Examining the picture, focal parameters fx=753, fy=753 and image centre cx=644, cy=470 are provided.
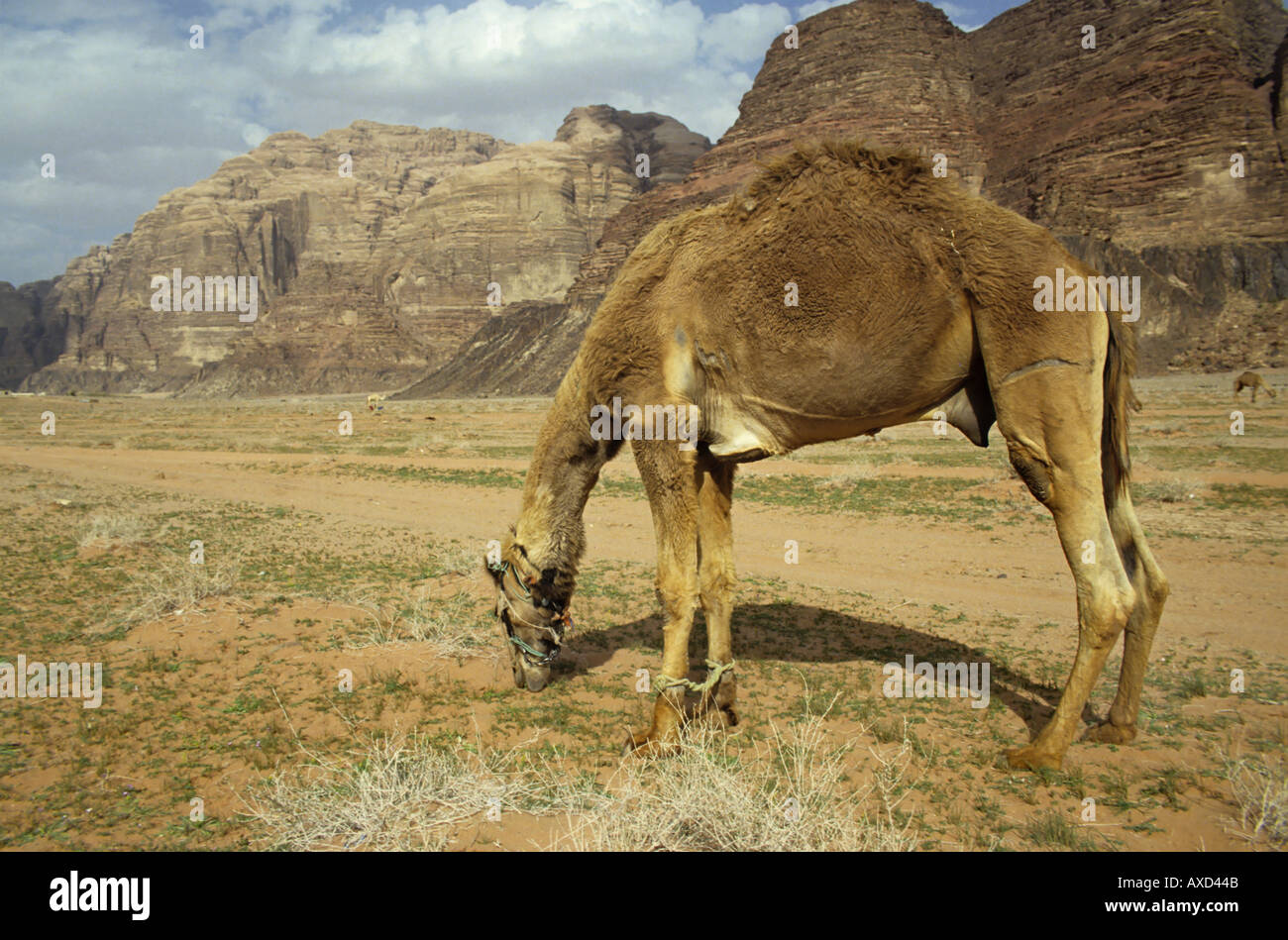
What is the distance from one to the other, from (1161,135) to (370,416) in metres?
86.9

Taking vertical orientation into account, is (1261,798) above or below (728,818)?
below

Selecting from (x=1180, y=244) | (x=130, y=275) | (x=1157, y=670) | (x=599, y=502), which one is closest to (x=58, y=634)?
(x=1157, y=670)

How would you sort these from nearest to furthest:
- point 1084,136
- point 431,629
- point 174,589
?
point 431,629
point 174,589
point 1084,136

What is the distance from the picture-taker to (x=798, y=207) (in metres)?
4.88

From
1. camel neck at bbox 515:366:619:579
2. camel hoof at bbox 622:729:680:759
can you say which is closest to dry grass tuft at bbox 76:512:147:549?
camel neck at bbox 515:366:619:579

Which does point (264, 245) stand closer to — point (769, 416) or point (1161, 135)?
point (1161, 135)

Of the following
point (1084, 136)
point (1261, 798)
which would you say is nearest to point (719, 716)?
point (1261, 798)

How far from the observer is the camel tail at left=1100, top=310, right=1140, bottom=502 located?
4.70m

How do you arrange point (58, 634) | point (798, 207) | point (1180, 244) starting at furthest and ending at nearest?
point (1180, 244), point (58, 634), point (798, 207)

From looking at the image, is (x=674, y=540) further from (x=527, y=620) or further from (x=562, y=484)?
(x=527, y=620)

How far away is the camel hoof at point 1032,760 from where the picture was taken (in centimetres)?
452

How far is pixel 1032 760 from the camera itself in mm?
4543

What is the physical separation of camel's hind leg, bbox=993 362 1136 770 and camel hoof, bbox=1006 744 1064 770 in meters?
0.39

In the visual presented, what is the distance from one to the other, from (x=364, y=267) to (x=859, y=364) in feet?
643
